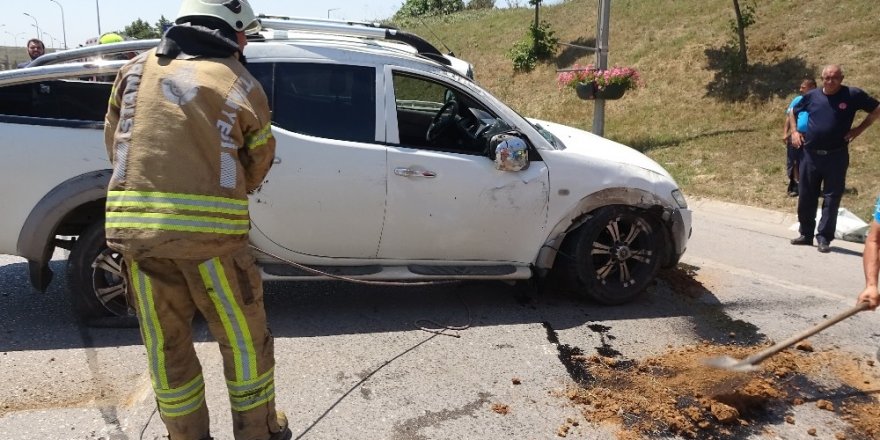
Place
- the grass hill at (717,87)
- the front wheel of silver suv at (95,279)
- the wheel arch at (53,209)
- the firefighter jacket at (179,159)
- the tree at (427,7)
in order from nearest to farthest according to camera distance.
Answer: the firefighter jacket at (179,159) → the wheel arch at (53,209) → the front wheel of silver suv at (95,279) → the grass hill at (717,87) → the tree at (427,7)

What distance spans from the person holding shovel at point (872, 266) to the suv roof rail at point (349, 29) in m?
2.92

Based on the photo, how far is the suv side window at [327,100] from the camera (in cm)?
424

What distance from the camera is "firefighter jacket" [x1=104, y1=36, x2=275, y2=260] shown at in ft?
7.66

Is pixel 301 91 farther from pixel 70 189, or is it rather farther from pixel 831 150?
pixel 831 150

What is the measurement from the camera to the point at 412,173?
427cm

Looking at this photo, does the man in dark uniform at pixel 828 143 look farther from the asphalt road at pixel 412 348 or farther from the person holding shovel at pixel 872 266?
the person holding shovel at pixel 872 266

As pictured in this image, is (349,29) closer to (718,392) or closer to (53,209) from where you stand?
(53,209)

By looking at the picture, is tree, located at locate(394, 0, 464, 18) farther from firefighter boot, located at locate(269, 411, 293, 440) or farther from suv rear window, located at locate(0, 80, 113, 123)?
firefighter boot, located at locate(269, 411, 293, 440)

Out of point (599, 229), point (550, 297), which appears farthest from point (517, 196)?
point (550, 297)

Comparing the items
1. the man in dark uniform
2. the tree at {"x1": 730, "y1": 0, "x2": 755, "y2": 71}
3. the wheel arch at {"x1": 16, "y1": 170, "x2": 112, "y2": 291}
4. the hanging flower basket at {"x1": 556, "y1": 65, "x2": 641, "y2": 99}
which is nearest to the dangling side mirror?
the wheel arch at {"x1": 16, "y1": 170, "x2": 112, "y2": 291}

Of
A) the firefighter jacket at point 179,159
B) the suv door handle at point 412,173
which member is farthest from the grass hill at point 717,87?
the firefighter jacket at point 179,159

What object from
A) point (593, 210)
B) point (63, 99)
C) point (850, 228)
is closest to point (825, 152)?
point (850, 228)

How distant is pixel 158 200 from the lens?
92.0 inches

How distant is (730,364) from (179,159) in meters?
2.99
